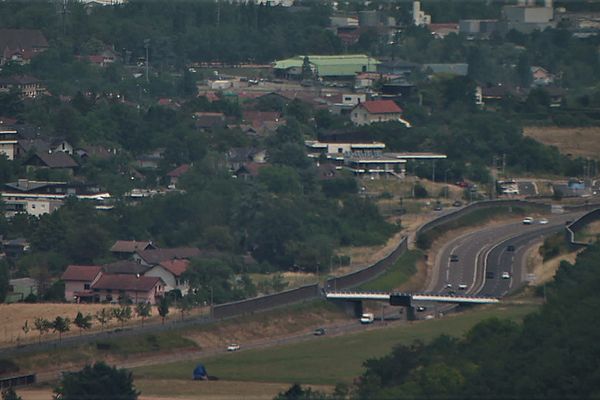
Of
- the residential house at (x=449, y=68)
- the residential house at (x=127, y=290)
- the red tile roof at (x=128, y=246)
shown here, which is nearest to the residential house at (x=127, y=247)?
the red tile roof at (x=128, y=246)

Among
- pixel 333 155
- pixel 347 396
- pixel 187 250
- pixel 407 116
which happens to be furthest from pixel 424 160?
pixel 347 396

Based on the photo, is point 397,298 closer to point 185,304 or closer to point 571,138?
point 185,304

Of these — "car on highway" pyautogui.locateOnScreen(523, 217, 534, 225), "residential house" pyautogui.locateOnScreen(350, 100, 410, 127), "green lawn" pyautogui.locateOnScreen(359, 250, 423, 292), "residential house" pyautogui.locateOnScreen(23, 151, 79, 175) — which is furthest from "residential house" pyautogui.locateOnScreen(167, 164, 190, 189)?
"residential house" pyautogui.locateOnScreen(350, 100, 410, 127)

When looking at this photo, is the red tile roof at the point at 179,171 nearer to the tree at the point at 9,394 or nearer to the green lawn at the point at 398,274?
the green lawn at the point at 398,274

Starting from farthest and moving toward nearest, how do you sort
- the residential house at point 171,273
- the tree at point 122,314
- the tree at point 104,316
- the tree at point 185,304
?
the residential house at point 171,273
the tree at point 185,304
the tree at point 122,314
the tree at point 104,316

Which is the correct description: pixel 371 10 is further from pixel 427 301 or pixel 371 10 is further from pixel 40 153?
pixel 427 301

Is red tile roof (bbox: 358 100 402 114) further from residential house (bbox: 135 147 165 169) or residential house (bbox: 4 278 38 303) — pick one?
residential house (bbox: 4 278 38 303)

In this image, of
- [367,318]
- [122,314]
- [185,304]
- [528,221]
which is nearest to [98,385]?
[122,314]
